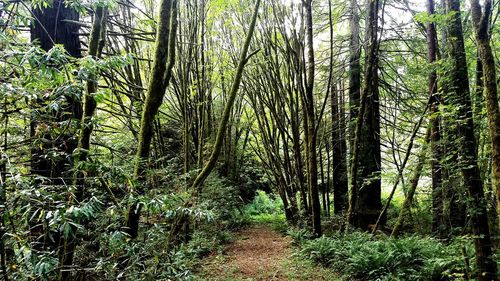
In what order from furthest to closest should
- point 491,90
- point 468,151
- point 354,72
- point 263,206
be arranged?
point 263,206
point 354,72
point 468,151
point 491,90

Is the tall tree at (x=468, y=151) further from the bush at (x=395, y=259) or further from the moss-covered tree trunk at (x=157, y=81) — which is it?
the moss-covered tree trunk at (x=157, y=81)

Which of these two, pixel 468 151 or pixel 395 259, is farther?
pixel 395 259

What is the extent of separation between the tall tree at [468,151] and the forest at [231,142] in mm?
21

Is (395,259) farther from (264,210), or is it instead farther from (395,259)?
(264,210)

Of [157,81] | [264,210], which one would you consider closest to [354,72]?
[157,81]

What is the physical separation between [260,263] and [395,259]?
2.77m

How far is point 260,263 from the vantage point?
21.7 feet

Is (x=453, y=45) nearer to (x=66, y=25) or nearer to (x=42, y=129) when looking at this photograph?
(x=42, y=129)

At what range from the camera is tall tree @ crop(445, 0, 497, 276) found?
12.0 ft

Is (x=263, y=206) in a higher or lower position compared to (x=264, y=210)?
higher

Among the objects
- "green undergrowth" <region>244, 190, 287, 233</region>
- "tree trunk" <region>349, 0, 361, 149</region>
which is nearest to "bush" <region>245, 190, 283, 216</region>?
"green undergrowth" <region>244, 190, 287, 233</region>

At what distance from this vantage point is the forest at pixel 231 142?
7.77ft

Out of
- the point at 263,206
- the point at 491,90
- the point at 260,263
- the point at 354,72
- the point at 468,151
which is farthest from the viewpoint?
the point at 263,206

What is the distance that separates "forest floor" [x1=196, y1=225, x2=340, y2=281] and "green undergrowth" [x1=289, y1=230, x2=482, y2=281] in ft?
1.06
